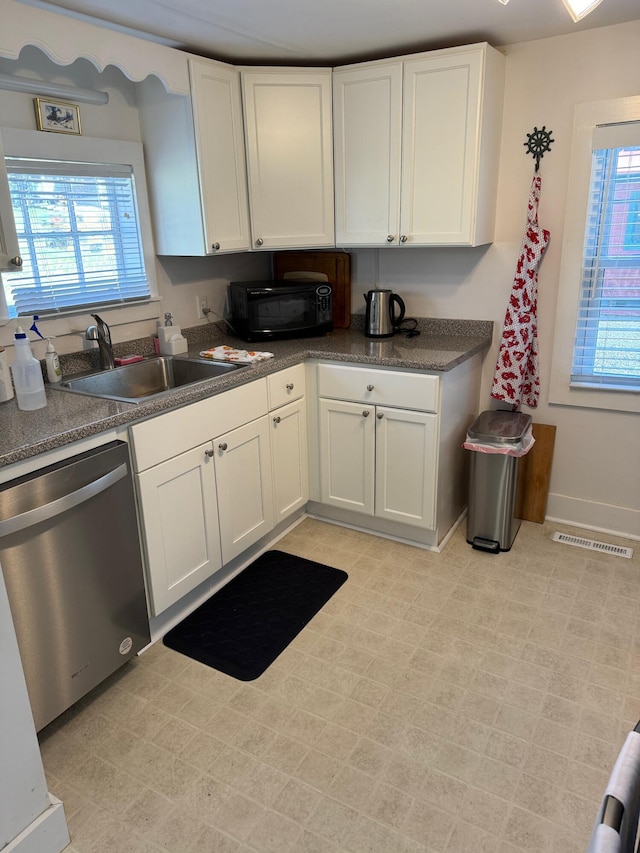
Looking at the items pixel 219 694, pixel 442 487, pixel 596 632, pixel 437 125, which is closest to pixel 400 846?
pixel 219 694

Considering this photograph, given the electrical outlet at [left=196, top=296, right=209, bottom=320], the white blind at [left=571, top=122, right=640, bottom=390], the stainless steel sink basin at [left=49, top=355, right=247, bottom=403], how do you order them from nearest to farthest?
the stainless steel sink basin at [left=49, top=355, right=247, bottom=403], the white blind at [left=571, top=122, right=640, bottom=390], the electrical outlet at [left=196, top=296, right=209, bottom=320]

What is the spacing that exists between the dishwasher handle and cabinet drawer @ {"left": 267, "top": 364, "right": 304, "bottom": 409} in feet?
2.97

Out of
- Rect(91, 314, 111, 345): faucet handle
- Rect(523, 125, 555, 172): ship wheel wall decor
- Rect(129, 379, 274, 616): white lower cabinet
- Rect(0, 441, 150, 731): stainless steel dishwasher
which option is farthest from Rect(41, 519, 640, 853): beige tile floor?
Rect(523, 125, 555, 172): ship wheel wall decor

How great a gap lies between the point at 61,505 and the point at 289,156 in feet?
6.68

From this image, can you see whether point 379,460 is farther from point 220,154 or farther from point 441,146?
point 220,154

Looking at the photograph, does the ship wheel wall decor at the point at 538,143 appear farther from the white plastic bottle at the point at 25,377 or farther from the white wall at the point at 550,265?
the white plastic bottle at the point at 25,377

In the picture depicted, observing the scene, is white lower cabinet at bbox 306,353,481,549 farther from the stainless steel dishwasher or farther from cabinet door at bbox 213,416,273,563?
the stainless steel dishwasher

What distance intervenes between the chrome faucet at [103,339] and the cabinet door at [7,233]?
0.37 meters

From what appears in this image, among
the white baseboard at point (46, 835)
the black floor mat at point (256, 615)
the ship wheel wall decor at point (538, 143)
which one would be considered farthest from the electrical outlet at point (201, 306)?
the white baseboard at point (46, 835)

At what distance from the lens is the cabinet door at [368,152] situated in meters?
2.71

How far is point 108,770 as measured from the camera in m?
1.77

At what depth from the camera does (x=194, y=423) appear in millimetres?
2279

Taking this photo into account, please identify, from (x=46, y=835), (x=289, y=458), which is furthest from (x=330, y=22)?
(x=46, y=835)

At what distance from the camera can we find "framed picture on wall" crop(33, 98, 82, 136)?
229cm
